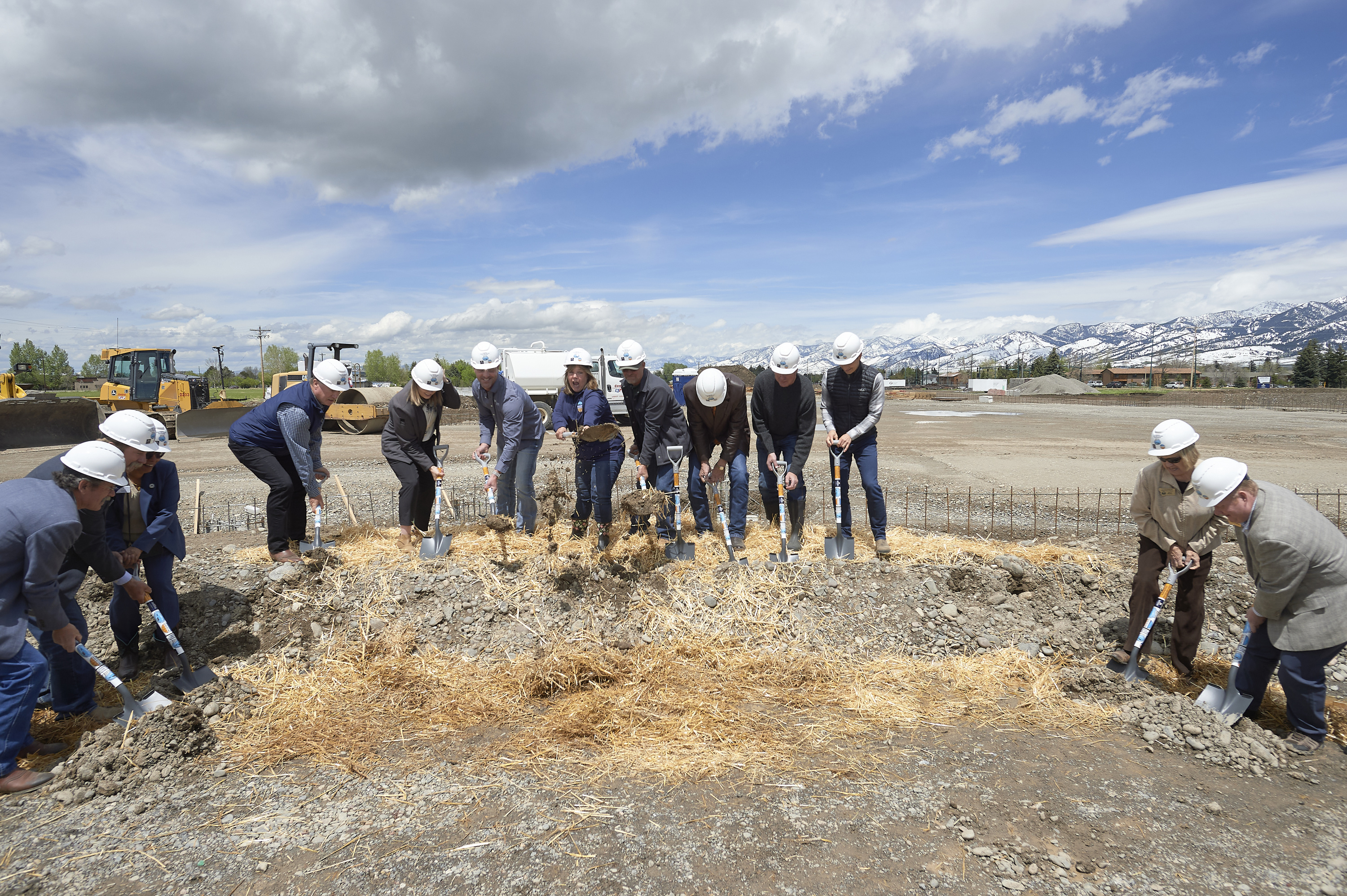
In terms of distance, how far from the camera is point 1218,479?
3.50 m

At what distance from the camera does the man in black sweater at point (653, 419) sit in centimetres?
590

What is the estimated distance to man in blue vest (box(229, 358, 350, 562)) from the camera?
A: 18.4 feet

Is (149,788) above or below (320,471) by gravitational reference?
below

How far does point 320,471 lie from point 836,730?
479cm

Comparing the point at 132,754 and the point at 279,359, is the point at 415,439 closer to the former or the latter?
the point at 132,754

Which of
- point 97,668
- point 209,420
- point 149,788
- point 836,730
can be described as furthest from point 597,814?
point 209,420

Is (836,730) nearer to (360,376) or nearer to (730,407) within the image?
(730,407)

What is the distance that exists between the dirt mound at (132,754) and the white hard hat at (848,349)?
198 inches

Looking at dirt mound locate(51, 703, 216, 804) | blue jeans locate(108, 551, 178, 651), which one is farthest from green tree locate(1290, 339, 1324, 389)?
→ dirt mound locate(51, 703, 216, 804)

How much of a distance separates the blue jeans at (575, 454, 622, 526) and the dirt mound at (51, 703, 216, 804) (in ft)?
10.5

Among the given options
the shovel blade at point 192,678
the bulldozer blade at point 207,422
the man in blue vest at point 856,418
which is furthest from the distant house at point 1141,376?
the shovel blade at point 192,678

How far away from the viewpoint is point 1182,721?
378cm

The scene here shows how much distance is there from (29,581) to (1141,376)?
11773 cm

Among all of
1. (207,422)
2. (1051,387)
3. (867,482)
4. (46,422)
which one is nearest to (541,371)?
(207,422)
